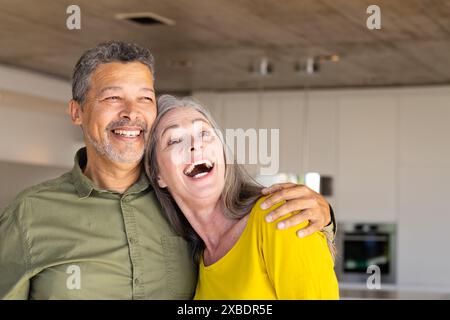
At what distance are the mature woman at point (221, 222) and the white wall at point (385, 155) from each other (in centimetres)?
444

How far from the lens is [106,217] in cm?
145

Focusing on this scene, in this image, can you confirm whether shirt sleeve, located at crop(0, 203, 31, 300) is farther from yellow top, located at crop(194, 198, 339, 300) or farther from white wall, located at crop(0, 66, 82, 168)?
white wall, located at crop(0, 66, 82, 168)

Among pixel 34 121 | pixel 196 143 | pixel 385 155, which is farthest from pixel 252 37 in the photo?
pixel 196 143

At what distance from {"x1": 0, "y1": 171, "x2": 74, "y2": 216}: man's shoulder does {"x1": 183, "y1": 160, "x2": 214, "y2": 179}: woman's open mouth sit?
8.9 inches

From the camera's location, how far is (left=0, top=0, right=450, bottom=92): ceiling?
3553 millimetres

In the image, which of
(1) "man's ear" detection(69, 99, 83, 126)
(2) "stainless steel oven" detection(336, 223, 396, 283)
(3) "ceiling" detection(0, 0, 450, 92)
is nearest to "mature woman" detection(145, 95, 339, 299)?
(1) "man's ear" detection(69, 99, 83, 126)

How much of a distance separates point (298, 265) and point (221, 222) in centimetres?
23

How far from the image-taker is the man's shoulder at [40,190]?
1.40m

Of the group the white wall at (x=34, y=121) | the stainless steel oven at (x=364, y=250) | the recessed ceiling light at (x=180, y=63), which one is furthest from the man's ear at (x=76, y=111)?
the stainless steel oven at (x=364, y=250)

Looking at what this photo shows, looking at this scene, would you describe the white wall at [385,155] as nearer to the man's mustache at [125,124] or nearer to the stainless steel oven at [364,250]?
the stainless steel oven at [364,250]

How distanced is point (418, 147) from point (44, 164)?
9.00ft

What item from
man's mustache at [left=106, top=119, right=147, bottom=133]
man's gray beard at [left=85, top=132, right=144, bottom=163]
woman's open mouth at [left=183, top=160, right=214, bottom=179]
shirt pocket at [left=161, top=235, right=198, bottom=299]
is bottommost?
shirt pocket at [left=161, top=235, right=198, bottom=299]

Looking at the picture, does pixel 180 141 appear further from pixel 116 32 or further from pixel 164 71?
pixel 164 71
